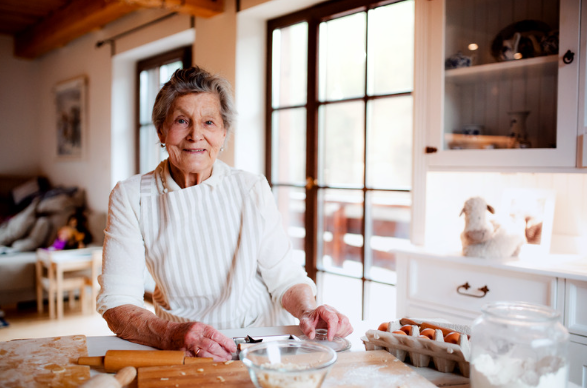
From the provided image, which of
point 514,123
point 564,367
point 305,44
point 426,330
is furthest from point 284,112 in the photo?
point 564,367

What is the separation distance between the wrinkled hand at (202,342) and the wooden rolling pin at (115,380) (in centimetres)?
17

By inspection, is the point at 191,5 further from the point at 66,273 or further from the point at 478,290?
the point at 66,273

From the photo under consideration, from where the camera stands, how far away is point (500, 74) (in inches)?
75.7

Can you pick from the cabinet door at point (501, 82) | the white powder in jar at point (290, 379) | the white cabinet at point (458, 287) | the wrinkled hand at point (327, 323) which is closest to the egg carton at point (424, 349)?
the wrinkled hand at point (327, 323)

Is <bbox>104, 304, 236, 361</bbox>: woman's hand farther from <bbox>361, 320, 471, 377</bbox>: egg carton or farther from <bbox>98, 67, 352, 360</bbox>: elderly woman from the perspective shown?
<bbox>361, 320, 471, 377</bbox>: egg carton

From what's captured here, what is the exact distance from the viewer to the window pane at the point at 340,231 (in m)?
2.78

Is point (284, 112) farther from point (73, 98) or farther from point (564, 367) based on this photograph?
point (73, 98)

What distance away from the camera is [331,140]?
9.57 feet

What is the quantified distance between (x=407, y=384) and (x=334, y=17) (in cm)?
242

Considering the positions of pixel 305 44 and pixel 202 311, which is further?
pixel 305 44

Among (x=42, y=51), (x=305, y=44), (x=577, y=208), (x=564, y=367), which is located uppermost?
(x=42, y=51)

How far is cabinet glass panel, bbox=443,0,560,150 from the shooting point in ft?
5.82

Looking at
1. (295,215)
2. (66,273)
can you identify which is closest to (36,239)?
(66,273)

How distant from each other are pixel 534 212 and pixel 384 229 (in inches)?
33.8
